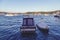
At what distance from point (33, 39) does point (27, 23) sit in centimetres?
600

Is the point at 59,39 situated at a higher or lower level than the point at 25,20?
lower

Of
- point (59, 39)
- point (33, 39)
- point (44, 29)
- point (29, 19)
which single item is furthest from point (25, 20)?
point (59, 39)

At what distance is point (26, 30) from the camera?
2861cm

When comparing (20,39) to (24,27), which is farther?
(24,27)

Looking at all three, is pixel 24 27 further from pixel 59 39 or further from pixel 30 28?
pixel 59 39

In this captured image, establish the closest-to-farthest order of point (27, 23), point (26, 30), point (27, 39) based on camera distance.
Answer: point (27, 39)
point (26, 30)
point (27, 23)

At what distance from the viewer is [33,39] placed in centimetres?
2569

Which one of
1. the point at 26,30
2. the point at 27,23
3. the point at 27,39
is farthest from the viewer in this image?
the point at 27,23

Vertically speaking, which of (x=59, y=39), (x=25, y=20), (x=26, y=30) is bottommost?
(x=59, y=39)

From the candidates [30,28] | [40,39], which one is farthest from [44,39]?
[30,28]

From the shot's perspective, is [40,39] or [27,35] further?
[27,35]

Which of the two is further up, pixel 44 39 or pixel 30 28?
pixel 30 28

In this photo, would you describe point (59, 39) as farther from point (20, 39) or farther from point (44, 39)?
point (20, 39)

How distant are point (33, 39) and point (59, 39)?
5.80m
